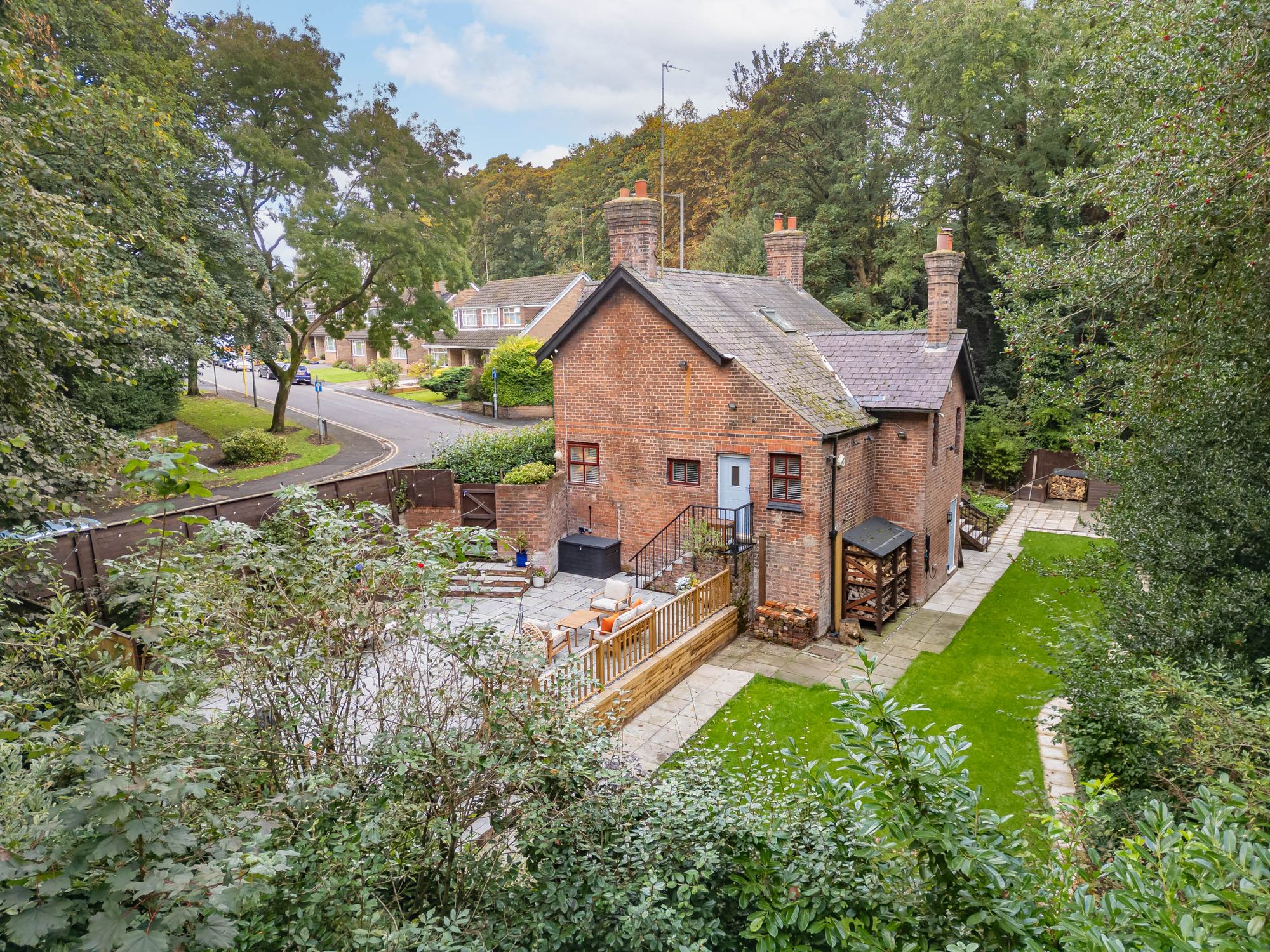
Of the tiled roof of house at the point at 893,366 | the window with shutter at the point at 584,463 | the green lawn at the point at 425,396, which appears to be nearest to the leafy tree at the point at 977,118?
the tiled roof of house at the point at 893,366

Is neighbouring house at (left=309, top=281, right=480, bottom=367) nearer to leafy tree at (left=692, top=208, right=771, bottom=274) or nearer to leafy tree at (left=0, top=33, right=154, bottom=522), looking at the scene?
leafy tree at (left=692, top=208, right=771, bottom=274)

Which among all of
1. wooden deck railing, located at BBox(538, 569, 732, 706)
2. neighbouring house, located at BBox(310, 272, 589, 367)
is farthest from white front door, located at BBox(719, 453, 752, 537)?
neighbouring house, located at BBox(310, 272, 589, 367)

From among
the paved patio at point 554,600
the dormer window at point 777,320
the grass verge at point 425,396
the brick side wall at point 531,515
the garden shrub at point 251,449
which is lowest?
the paved patio at point 554,600

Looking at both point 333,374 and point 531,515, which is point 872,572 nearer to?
point 531,515

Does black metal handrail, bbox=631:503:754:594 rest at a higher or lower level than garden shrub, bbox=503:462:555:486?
lower

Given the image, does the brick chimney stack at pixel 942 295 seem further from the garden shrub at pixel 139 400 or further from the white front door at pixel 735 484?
the garden shrub at pixel 139 400

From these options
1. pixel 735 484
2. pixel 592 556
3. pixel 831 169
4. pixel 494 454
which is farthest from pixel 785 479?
pixel 831 169
